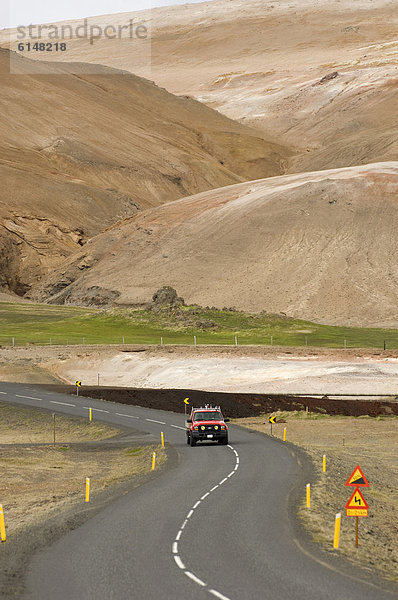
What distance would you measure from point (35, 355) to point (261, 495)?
174 feet

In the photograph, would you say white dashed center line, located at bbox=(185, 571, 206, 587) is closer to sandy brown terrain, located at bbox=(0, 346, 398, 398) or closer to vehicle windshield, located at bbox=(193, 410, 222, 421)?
vehicle windshield, located at bbox=(193, 410, 222, 421)

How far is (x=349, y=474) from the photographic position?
94.4 ft

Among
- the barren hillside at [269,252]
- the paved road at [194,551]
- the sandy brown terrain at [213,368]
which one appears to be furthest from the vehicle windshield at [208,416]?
the barren hillside at [269,252]

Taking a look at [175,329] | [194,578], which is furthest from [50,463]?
[175,329]

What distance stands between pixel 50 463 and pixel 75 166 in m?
137

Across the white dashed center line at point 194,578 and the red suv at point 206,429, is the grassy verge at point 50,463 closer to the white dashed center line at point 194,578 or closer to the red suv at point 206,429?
the red suv at point 206,429

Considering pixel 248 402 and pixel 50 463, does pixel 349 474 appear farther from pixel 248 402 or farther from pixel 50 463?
pixel 248 402

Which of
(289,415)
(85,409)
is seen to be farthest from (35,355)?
(289,415)

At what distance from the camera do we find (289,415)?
160 feet

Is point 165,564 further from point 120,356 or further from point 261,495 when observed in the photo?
point 120,356

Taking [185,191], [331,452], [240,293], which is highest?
[185,191]

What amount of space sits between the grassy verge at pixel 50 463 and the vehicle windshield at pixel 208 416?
2356 millimetres

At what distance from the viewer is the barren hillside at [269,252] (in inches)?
4156

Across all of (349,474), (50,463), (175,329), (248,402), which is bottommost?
(50,463)
